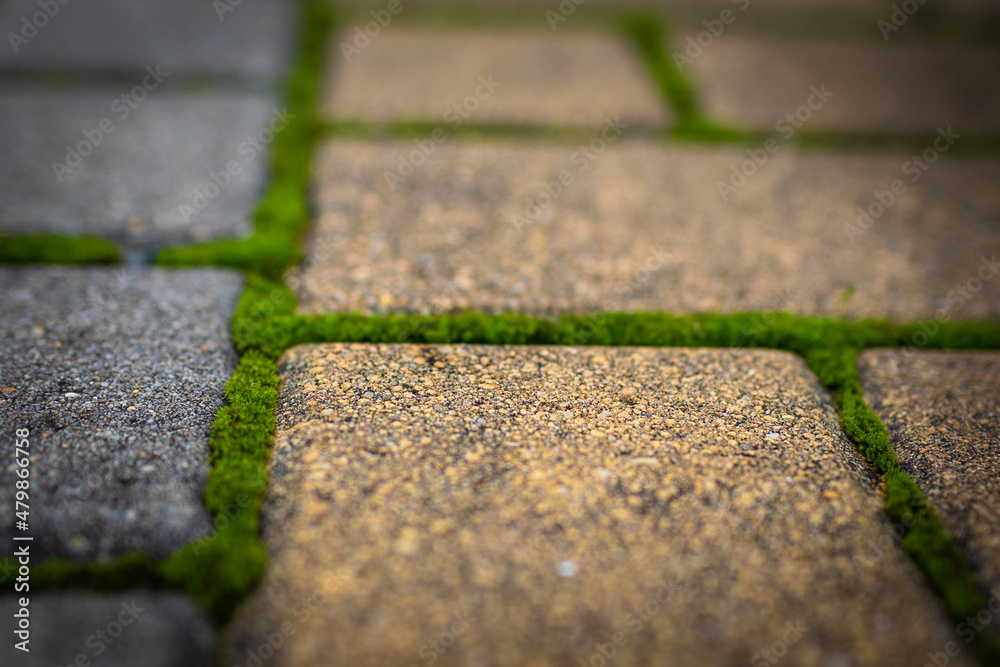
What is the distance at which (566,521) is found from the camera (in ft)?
3.24

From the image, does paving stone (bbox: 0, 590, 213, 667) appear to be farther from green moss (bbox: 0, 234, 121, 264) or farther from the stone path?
green moss (bbox: 0, 234, 121, 264)

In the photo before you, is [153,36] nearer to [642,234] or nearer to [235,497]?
[642,234]

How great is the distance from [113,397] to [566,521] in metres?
0.78

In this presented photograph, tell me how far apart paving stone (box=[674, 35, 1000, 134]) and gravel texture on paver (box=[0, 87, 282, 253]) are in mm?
1401

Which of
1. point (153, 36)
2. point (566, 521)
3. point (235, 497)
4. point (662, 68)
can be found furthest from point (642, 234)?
point (153, 36)

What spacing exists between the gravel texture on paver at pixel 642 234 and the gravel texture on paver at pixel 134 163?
0.76 ft

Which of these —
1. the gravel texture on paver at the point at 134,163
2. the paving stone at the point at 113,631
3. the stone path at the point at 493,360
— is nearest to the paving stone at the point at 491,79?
the stone path at the point at 493,360

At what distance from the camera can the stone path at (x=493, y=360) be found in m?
0.89

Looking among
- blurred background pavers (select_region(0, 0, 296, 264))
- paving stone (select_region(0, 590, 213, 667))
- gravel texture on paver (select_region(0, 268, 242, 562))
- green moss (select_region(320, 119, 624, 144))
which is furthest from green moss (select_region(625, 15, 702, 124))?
paving stone (select_region(0, 590, 213, 667))

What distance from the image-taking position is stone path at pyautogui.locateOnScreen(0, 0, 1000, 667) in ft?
2.92

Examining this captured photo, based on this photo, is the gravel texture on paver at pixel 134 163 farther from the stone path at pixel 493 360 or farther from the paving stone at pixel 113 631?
the paving stone at pixel 113 631

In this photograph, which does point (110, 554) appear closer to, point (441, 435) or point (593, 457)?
point (441, 435)

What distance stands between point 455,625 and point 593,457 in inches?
13.6

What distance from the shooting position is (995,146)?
1.99 metres
